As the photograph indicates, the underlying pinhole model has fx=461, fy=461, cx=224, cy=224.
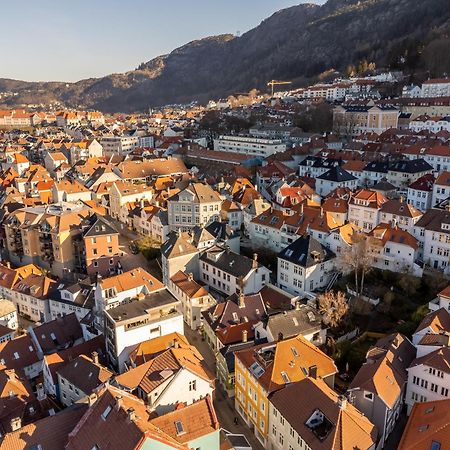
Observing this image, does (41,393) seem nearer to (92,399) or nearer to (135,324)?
(135,324)

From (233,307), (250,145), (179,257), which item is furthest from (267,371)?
(250,145)

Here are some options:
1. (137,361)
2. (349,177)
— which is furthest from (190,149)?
(137,361)

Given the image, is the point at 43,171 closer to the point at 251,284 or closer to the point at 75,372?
the point at 251,284

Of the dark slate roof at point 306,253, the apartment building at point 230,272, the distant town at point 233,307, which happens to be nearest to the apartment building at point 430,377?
the distant town at point 233,307

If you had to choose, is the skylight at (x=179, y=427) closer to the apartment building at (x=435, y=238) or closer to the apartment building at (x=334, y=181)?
the apartment building at (x=435, y=238)

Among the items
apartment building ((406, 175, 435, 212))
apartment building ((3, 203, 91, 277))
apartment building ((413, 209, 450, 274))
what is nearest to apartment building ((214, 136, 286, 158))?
apartment building ((406, 175, 435, 212))

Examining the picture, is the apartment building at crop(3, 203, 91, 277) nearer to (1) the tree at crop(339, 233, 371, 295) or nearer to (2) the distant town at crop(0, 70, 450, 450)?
(2) the distant town at crop(0, 70, 450, 450)
